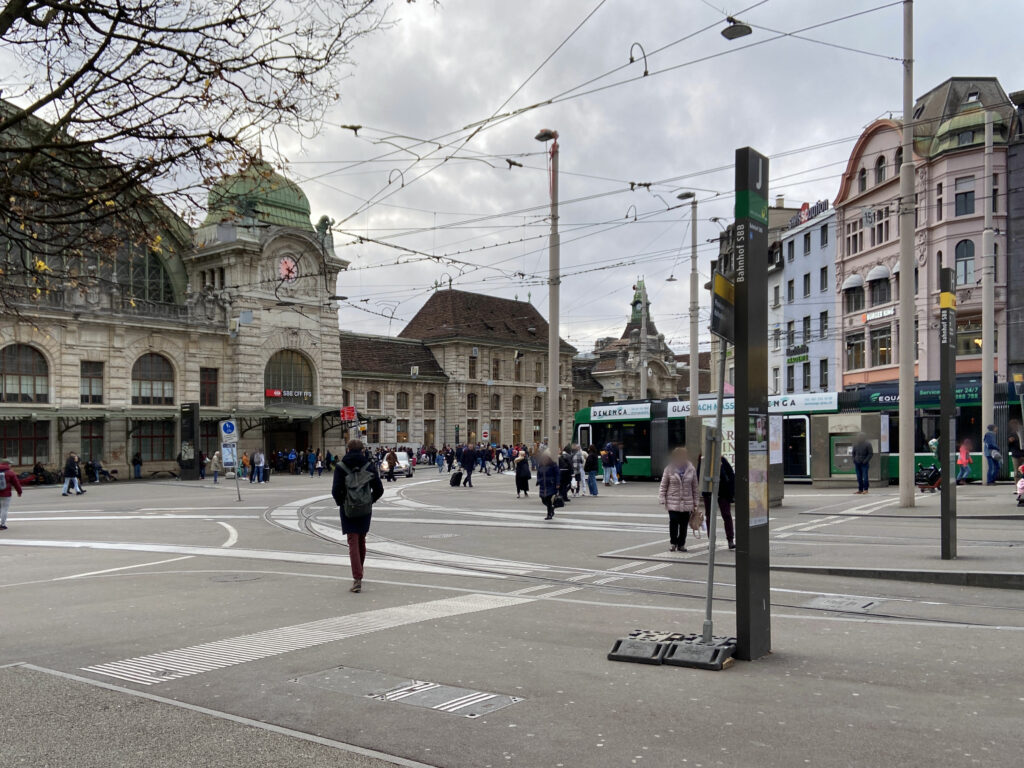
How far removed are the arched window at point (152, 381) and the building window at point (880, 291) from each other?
37885 mm

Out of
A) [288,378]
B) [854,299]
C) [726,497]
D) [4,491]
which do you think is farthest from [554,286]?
[288,378]

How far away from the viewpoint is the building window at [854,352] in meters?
47.3

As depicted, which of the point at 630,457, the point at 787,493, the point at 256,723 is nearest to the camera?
the point at 256,723

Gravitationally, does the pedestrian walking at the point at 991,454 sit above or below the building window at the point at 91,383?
below

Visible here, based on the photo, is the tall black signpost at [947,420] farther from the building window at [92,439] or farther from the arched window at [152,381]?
the arched window at [152,381]

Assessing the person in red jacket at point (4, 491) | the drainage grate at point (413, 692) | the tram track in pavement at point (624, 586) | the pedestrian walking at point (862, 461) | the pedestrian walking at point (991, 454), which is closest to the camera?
the drainage grate at point (413, 692)

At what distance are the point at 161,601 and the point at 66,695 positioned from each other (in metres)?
3.98

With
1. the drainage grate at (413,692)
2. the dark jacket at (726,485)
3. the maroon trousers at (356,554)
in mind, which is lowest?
the drainage grate at (413,692)

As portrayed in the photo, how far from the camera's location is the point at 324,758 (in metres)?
5.02

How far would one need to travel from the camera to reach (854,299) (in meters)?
47.9

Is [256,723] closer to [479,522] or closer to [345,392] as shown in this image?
[479,522]

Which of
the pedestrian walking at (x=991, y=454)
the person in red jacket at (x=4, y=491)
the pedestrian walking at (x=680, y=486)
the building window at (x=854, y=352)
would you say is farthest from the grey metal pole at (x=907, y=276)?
the building window at (x=854, y=352)

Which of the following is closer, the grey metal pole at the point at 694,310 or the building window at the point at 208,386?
the grey metal pole at the point at 694,310

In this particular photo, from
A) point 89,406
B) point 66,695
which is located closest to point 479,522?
point 66,695
